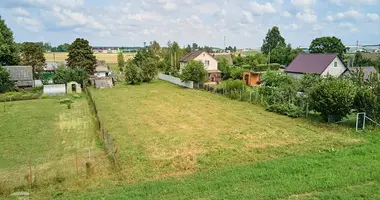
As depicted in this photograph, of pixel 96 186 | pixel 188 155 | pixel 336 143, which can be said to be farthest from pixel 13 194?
pixel 336 143

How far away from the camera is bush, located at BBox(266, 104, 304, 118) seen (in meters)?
19.3

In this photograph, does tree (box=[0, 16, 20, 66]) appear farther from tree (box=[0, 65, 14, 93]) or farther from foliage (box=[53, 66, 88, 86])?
foliage (box=[53, 66, 88, 86])

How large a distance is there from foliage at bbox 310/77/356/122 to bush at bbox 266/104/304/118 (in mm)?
1622

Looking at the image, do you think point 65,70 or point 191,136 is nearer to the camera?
point 191,136

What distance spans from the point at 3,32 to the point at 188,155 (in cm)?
3870

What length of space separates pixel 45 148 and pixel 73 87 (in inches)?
868

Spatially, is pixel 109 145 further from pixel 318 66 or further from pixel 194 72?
pixel 318 66

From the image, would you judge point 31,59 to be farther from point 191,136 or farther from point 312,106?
point 312,106

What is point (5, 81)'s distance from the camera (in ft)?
106

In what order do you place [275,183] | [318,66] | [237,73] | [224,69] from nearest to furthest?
[275,183]
[318,66]
[237,73]
[224,69]

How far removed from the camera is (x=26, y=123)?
18500mm

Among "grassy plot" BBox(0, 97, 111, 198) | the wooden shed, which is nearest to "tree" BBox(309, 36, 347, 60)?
the wooden shed

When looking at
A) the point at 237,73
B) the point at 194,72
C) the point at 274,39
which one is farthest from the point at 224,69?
the point at 274,39

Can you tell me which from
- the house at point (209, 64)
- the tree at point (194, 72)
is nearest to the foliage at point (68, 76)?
the tree at point (194, 72)
